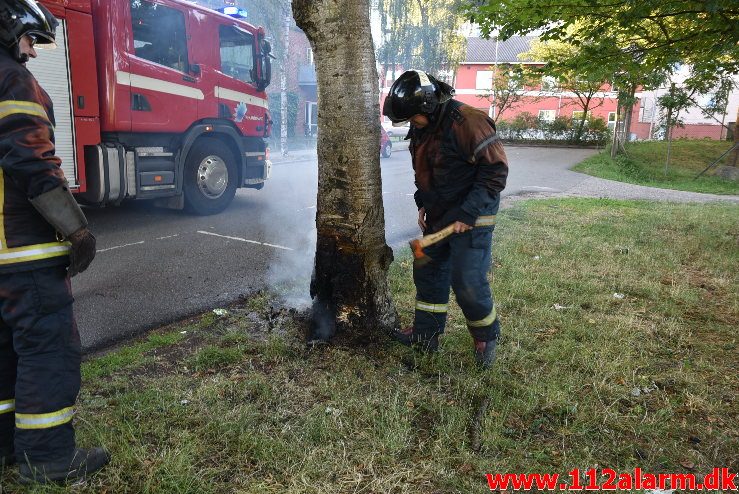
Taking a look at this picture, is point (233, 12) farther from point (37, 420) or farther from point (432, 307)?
point (37, 420)

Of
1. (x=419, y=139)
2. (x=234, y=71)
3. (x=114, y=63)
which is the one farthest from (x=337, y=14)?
(x=234, y=71)

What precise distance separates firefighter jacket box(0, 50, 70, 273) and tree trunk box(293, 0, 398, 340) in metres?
1.68

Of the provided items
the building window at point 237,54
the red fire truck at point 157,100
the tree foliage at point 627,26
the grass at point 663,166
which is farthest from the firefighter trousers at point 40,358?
the grass at point 663,166

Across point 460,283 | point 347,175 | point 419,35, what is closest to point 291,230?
point 347,175

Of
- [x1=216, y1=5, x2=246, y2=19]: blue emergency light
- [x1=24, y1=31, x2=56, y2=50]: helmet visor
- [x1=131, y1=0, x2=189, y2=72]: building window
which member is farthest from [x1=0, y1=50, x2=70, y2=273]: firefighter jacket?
[x1=216, y1=5, x2=246, y2=19]: blue emergency light

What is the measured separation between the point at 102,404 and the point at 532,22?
18.4 ft

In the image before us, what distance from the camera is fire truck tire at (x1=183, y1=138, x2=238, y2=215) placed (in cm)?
856

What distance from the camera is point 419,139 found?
3516 millimetres

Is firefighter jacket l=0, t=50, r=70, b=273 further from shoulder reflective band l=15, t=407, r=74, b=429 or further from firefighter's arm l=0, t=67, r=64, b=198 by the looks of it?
shoulder reflective band l=15, t=407, r=74, b=429

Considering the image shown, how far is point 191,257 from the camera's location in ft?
20.7

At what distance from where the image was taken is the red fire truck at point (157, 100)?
6.61 metres

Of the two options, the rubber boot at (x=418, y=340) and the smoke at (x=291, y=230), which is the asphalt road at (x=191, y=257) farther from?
the rubber boot at (x=418, y=340)

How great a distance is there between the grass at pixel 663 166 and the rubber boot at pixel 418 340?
15.4 m

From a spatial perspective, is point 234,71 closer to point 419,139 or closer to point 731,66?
point 419,139
